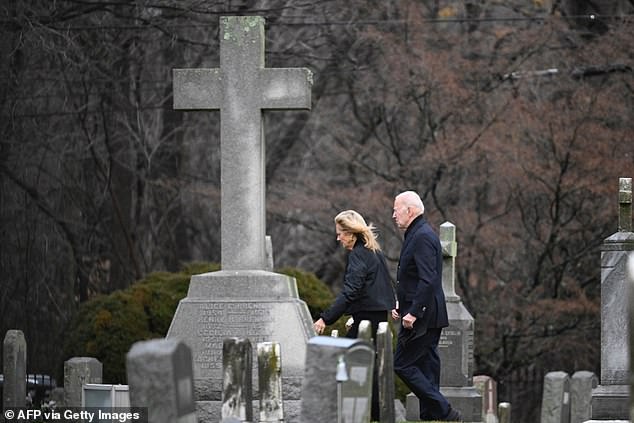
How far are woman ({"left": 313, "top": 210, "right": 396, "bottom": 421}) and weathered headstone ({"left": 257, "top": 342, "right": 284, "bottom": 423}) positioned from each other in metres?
1.99

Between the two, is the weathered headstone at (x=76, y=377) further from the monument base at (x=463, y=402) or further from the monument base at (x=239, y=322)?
the monument base at (x=463, y=402)

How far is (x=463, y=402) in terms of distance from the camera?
1908 cm

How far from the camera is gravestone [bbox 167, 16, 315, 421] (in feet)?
45.3

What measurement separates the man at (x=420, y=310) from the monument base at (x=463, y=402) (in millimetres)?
5184

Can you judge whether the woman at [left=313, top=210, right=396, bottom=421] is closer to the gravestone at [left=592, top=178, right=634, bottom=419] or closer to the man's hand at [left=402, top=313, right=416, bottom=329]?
the man's hand at [left=402, top=313, right=416, bottom=329]

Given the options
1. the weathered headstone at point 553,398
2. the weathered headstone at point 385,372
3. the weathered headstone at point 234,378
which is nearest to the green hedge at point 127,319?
the weathered headstone at point 553,398

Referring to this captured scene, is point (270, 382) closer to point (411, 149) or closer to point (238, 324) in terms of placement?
point (238, 324)

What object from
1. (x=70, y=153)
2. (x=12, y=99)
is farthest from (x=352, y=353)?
(x=70, y=153)

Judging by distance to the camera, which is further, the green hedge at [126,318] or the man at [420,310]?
the green hedge at [126,318]

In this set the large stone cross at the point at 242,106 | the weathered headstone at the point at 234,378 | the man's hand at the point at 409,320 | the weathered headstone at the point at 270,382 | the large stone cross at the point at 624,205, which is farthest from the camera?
the large stone cross at the point at 624,205

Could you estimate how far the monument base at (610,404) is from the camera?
14688mm

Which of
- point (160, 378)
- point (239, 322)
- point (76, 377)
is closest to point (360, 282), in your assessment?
point (239, 322)

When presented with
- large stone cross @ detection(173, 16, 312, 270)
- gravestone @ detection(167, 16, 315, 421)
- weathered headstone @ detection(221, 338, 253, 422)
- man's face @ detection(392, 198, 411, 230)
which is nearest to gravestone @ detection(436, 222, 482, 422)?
gravestone @ detection(167, 16, 315, 421)

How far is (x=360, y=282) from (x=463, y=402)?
608 cm
